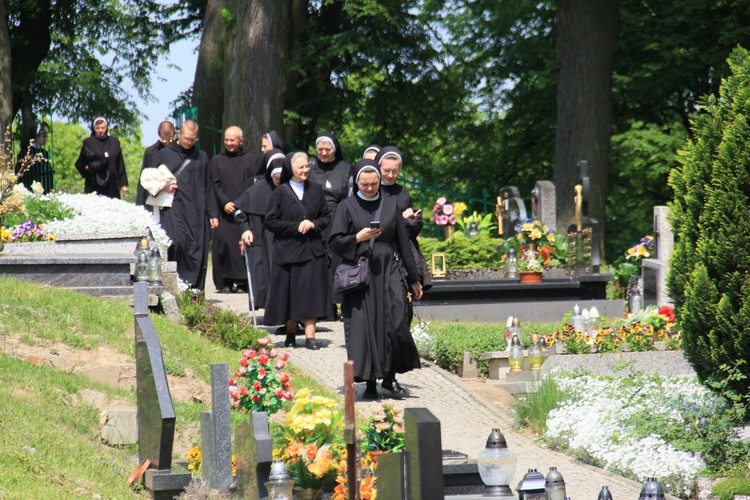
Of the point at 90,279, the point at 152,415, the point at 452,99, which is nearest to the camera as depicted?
the point at 152,415

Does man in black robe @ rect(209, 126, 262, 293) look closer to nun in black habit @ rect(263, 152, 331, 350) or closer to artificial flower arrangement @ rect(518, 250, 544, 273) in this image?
artificial flower arrangement @ rect(518, 250, 544, 273)

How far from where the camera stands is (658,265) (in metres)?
14.7

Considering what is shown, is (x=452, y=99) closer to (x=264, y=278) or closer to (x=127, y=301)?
(x=264, y=278)

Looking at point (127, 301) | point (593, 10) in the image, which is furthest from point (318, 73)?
point (127, 301)

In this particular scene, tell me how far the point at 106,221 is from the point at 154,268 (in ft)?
6.59

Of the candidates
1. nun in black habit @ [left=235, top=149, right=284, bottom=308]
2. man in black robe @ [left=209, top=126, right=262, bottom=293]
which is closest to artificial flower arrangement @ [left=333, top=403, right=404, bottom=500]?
nun in black habit @ [left=235, top=149, right=284, bottom=308]

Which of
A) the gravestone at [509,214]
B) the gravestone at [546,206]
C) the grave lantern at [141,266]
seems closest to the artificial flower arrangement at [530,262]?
the gravestone at [509,214]

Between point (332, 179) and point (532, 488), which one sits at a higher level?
point (332, 179)

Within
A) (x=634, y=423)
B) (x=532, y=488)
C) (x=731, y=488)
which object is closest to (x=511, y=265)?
(x=634, y=423)

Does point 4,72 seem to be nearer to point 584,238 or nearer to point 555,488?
point 584,238

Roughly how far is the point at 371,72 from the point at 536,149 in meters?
3.52

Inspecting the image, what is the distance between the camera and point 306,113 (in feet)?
82.1

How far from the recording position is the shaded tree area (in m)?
26.4

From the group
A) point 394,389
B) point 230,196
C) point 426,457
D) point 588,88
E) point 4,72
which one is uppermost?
point 4,72
